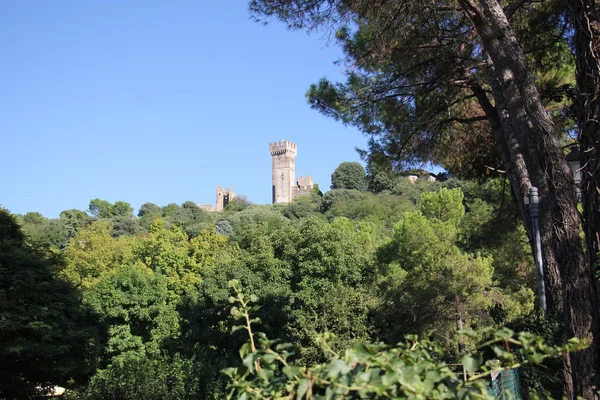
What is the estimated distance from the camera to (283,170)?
312ft

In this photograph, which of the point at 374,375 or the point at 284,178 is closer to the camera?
the point at 374,375

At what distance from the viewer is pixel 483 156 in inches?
409

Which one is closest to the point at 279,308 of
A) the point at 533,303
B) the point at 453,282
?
the point at 453,282

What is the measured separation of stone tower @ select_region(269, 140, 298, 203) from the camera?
93.6 metres

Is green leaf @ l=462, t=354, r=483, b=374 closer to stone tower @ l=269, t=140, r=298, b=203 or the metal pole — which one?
the metal pole

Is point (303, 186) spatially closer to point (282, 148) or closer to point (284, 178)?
point (284, 178)

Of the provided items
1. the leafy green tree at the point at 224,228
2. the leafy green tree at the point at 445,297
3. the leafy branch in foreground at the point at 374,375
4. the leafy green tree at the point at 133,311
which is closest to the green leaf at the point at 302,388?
the leafy branch in foreground at the point at 374,375

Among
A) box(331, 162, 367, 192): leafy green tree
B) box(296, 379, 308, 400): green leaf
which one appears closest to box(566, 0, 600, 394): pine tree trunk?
box(296, 379, 308, 400): green leaf

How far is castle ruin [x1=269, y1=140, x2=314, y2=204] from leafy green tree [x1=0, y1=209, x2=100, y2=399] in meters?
80.0

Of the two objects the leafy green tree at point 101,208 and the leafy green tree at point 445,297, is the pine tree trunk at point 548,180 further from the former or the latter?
the leafy green tree at point 101,208

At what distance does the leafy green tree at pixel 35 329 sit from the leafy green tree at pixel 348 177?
61.5 metres

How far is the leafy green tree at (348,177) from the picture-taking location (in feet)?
241

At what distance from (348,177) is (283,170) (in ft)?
76.6

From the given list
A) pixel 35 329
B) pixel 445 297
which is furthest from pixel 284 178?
pixel 35 329
